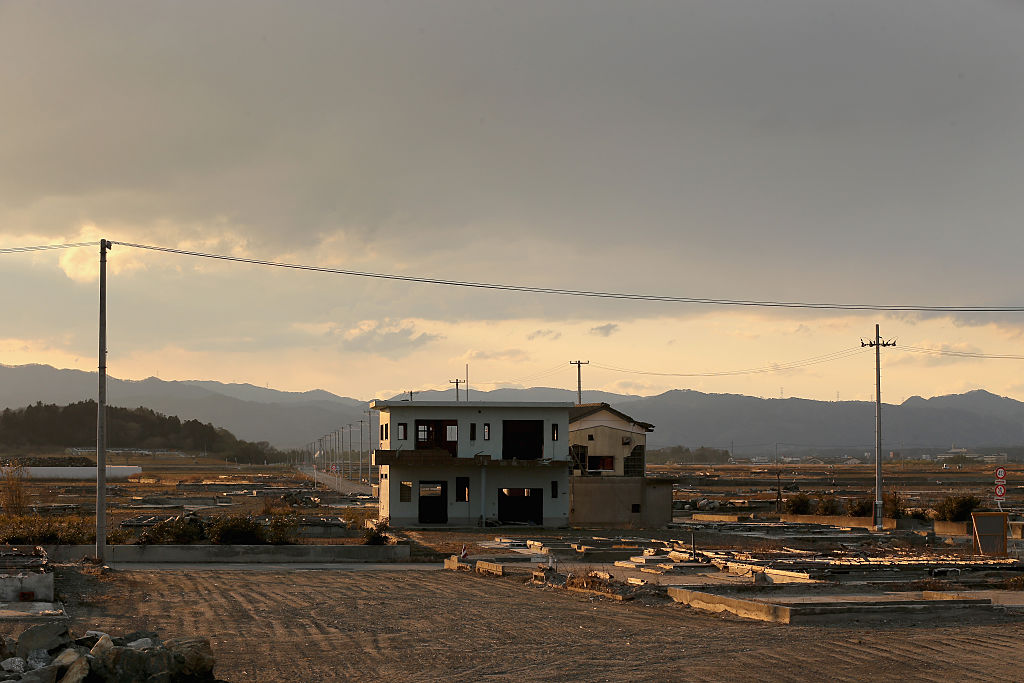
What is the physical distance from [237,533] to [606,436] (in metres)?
27.7

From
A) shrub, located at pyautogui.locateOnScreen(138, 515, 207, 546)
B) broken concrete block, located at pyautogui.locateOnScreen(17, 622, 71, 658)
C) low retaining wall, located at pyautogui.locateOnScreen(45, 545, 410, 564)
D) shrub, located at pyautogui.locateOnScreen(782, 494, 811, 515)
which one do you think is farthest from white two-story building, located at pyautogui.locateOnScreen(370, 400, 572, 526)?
broken concrete block, located at pyautogui.locateOnScreen(17, 622, 71, 658)

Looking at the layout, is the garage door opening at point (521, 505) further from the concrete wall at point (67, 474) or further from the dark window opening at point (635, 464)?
the concrete wall at point (67, 474)

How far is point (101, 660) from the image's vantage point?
487 inches

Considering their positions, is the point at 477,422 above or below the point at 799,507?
above

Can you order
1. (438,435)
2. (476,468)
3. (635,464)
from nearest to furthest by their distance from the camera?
(476,468) → (438,435) → (635,464)

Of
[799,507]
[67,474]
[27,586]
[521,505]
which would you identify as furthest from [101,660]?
[67,474]

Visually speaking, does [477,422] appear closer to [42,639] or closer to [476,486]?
[476,486]

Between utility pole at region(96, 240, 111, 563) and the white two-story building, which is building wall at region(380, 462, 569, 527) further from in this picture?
utility pole at region(96, 240, 111, 563)

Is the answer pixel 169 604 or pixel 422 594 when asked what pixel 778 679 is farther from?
pixel 169 604

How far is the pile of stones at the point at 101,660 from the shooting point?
12.2 metres

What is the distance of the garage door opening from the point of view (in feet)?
171

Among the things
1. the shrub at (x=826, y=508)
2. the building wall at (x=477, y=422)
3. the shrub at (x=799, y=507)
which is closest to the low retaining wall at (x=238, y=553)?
the building wall at (x=477, y=422)

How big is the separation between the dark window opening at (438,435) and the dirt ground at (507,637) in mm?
27284

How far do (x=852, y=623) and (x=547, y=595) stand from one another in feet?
24.5
